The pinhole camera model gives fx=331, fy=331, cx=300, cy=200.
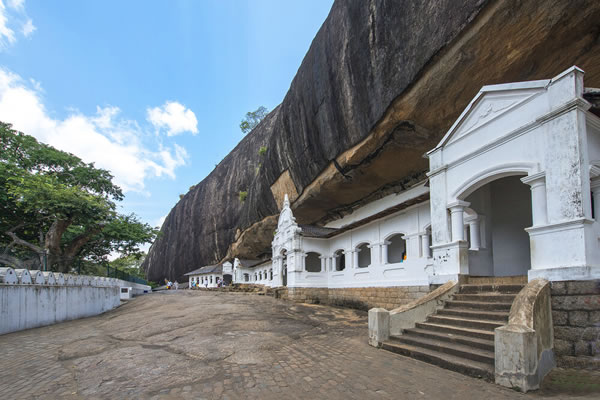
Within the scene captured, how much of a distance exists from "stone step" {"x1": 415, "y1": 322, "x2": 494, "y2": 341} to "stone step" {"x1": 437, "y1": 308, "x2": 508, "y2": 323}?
1.41 feet

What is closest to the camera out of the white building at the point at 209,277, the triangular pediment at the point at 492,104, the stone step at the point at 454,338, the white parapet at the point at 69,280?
the stone step at the point at 454,338

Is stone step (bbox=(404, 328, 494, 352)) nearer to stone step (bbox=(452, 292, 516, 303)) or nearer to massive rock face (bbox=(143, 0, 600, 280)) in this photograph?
stone step (bbox=(452, 292, 516, 303))

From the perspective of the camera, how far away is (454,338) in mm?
6102

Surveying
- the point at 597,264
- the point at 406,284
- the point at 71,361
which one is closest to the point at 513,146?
the point at 597,264

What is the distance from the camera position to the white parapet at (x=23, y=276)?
411 inches

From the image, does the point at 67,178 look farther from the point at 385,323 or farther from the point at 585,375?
the point at 585,375

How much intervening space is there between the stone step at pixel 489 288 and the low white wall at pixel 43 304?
1256 cm

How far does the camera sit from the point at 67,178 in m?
21.1

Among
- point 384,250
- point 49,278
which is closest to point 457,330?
point 384,250

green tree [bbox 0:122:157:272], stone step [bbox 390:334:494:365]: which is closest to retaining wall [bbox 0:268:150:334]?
green tree [bbox 0:122:157:272]

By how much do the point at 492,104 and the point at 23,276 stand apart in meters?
14.4

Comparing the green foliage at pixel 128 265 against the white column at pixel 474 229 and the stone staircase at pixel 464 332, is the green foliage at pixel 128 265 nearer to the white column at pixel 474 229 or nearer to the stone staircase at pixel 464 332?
the white column at pixel 474 229

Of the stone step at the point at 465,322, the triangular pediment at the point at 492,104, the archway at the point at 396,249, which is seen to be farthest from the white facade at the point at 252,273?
the triangular pediment at the point at 492,104

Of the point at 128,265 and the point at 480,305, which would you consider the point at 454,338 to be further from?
the point at 128,265
